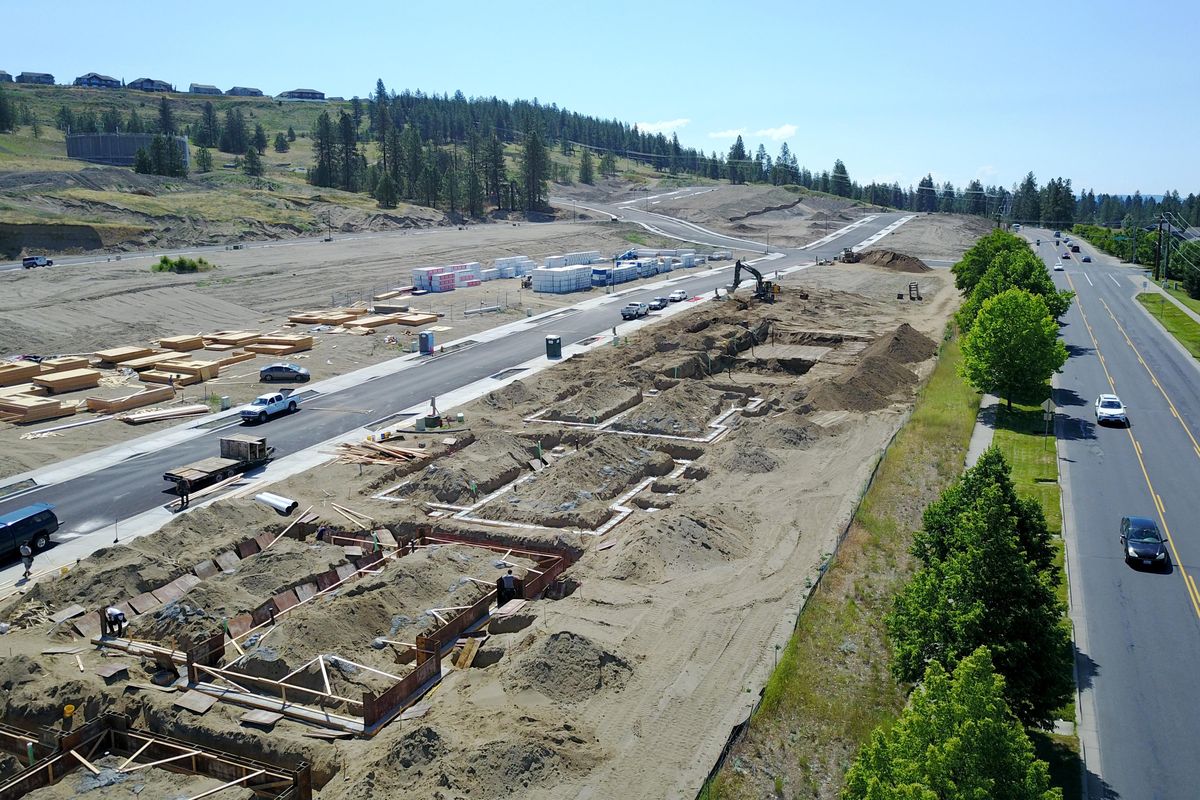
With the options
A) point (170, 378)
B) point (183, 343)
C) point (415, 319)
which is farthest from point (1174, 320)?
point (183, 343)

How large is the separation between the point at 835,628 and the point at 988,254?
61686 millimetres

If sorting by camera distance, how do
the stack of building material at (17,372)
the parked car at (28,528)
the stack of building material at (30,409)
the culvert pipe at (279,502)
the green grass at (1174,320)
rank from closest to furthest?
the parked car at (28,528) → the culvert pipe at (279,502) → the stack of building material at (30,409) → the stack of building material at (17,372) → the green grass at (1174,320)

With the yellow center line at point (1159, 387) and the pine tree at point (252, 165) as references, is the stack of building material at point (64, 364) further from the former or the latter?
the pine tree at point (252, 165)

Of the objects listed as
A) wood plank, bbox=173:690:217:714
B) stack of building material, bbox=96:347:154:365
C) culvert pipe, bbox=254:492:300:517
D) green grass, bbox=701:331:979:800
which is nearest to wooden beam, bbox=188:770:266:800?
wood plank, bbox=173:690:217:714

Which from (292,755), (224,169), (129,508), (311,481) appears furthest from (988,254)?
(224,169)

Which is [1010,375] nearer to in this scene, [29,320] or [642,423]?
[642,423]

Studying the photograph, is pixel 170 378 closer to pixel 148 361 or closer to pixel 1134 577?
pixel 148 361

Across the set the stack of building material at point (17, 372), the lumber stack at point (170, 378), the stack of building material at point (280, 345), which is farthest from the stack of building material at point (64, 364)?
the stack of building material at point (280, 345)

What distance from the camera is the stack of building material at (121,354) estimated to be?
54.0 meters

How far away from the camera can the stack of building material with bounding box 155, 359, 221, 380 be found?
5084 cm

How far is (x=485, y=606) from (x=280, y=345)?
3911cm

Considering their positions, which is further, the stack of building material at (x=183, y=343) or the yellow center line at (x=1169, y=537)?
the stack of building material at (x=183, y=343)

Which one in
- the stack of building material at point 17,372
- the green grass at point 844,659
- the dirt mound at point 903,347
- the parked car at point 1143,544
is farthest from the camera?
the dirt mound at point 903,347

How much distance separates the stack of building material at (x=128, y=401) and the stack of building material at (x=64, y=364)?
6460mm
